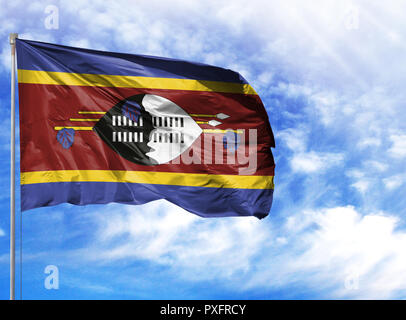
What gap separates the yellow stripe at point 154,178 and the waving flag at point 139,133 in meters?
0.02

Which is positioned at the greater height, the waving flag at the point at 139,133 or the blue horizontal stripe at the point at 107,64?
the blue horizontal stripe at the point at 107,64

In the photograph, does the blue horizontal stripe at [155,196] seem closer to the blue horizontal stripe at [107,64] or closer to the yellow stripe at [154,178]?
the yellow stripe at [154,178]

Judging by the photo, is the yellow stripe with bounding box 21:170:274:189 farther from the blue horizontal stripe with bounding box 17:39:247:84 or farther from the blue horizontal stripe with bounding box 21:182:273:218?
the blue horizontal stripe with bounding box 17:39:247:84

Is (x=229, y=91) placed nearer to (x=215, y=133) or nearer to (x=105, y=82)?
(x=215, y=133)

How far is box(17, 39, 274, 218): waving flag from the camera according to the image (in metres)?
11.4

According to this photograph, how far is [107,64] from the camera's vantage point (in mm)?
12234

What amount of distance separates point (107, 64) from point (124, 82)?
60cm

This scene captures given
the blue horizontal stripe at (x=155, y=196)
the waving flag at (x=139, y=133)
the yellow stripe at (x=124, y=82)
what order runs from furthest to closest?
the yellow stripe at (x=124, y=82)
the waving flag at (x=139, y=133)
the blue horizontal stripe at (x=155, y=196)

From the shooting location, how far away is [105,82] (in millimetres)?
12164

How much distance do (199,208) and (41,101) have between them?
460 cm

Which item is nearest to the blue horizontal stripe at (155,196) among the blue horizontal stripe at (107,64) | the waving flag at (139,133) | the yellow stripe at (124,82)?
the waving flag at (139,133)

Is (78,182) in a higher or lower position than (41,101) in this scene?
lower

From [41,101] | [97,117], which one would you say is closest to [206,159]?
[97,117]

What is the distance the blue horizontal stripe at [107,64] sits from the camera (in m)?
11.7
